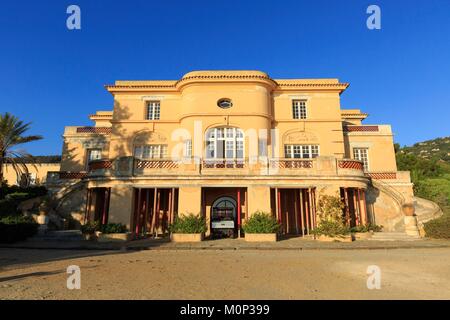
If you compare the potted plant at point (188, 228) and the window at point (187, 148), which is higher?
the window at point (187, 148)

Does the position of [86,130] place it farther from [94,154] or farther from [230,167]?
[230,167]

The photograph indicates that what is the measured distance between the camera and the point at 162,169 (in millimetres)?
16953

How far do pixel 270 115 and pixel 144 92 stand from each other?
416 inches

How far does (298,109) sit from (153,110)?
1201 cm

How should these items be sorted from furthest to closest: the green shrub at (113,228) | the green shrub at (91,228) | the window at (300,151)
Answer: the window at (300,151) → the green shrub at (91,228) → the green shrub at (113,228)

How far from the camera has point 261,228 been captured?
1498cm

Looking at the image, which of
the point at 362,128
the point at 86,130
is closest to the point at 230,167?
the point at 362,128

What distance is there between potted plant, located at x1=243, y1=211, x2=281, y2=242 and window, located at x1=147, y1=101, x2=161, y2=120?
12.6 m

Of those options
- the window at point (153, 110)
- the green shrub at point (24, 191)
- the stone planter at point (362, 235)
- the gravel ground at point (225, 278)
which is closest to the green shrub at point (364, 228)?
the stone planter at point (362, 235)

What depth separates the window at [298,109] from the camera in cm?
2300

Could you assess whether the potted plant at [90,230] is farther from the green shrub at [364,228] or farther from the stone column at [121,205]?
the green shrub at [364,228]

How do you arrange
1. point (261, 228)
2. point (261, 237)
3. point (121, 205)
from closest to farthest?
point (261, 237) < point (261, 228) < point (121, 205)

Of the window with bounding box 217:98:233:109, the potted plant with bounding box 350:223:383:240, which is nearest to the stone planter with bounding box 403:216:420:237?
the potted plant with bounding box 350:223:383:240

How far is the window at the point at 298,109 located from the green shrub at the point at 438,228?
11288 millimetres
